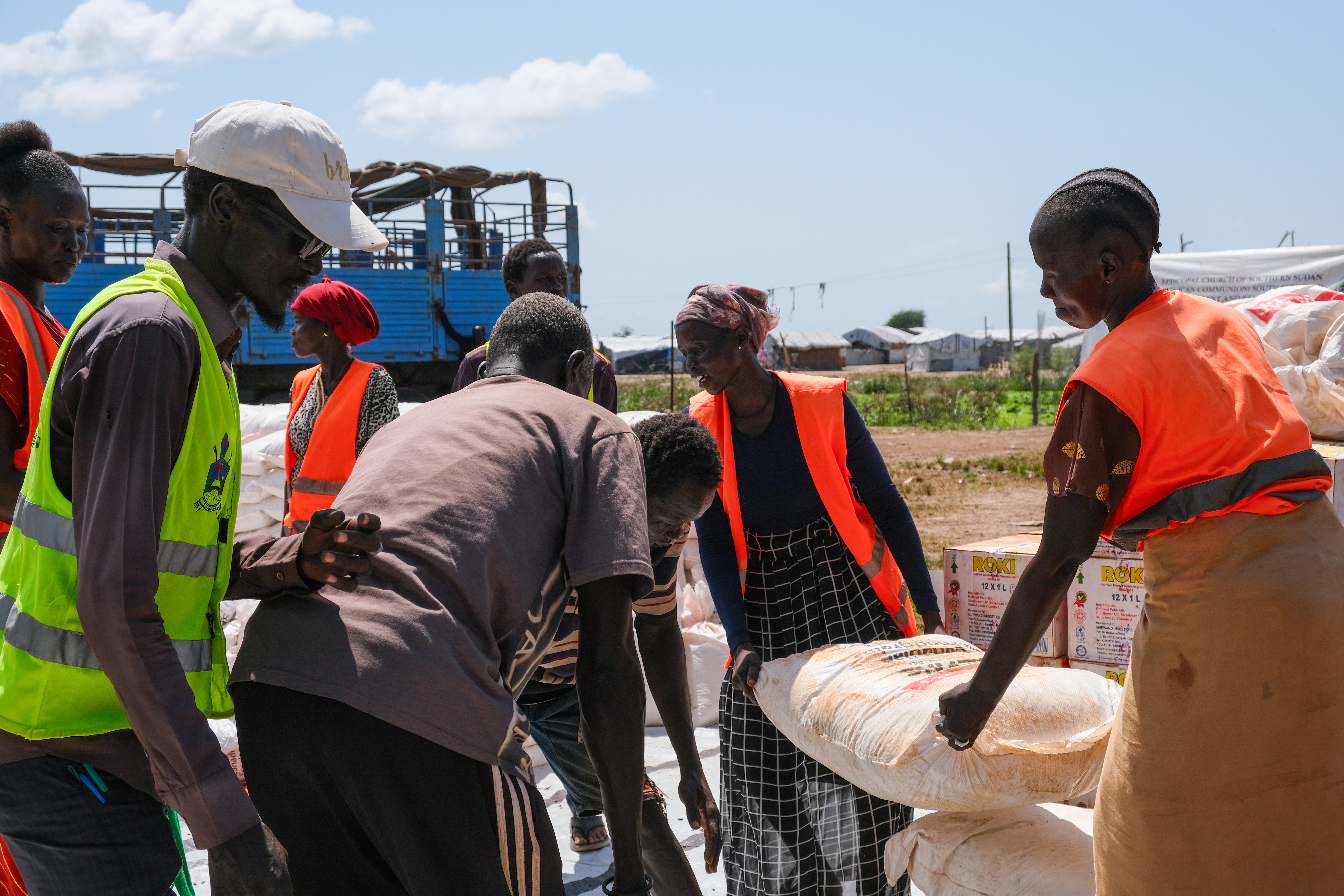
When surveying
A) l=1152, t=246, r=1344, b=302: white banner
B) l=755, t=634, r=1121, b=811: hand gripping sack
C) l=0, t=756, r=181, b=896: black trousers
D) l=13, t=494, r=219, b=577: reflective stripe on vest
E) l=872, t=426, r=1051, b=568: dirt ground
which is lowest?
l=872, t=426, r=1051, b=568: dirt ground

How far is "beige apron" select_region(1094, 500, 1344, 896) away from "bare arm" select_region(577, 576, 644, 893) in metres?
0.77

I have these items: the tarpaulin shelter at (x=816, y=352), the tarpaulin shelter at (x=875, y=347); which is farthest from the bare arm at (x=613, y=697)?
the tarpaulin shelter at (x=875, y=347)

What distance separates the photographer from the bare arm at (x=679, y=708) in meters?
2.43

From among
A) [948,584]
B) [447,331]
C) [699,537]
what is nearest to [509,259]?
[699,537]

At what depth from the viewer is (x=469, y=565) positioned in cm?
146

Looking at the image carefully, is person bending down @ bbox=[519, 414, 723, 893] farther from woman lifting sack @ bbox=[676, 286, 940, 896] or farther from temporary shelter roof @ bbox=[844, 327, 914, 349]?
temporary shelter roof @ bbox=[844, 327, 914, 349]

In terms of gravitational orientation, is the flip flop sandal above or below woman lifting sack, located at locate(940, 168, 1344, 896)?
below

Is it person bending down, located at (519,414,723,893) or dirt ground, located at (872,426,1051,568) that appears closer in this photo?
person bending down, located at (519,414,723,893)

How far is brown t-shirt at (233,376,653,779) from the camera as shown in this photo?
1.39 metres

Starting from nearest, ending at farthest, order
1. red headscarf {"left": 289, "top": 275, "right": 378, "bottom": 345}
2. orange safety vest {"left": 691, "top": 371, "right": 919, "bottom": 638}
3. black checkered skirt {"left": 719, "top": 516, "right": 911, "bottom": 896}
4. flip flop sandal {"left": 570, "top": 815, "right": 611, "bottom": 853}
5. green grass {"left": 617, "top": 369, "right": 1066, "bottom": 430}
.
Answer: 1. black checkered skirt {"left": 719, "top": 516, "right": 911, "bottom": 896}
2. orange safety vest {"left": 691, "top": 371, "right": 919, "bottom": 638}
3. flip flop sandal {"left": 570, "top": 815, "right": 611, "bottom": 853}
4. red headscarf {"left": 289, "top": 275, "right": 378, "bottom": 345}
5. green grass {"left": 617, "top": 369, "right": 1066, "bottom": 430}

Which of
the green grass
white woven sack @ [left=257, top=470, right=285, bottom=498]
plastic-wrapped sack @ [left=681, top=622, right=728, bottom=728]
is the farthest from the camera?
the green grass

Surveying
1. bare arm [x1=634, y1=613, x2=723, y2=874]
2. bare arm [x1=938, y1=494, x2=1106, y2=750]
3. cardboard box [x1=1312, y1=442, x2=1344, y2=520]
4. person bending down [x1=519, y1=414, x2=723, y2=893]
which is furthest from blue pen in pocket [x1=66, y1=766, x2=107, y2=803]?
cardboard box [x1=1312, y1=442, x2=1344, y2=520]

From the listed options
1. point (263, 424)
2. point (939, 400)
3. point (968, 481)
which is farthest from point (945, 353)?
point (263, 424)

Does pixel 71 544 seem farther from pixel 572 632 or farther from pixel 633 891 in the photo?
pixel 572 632
